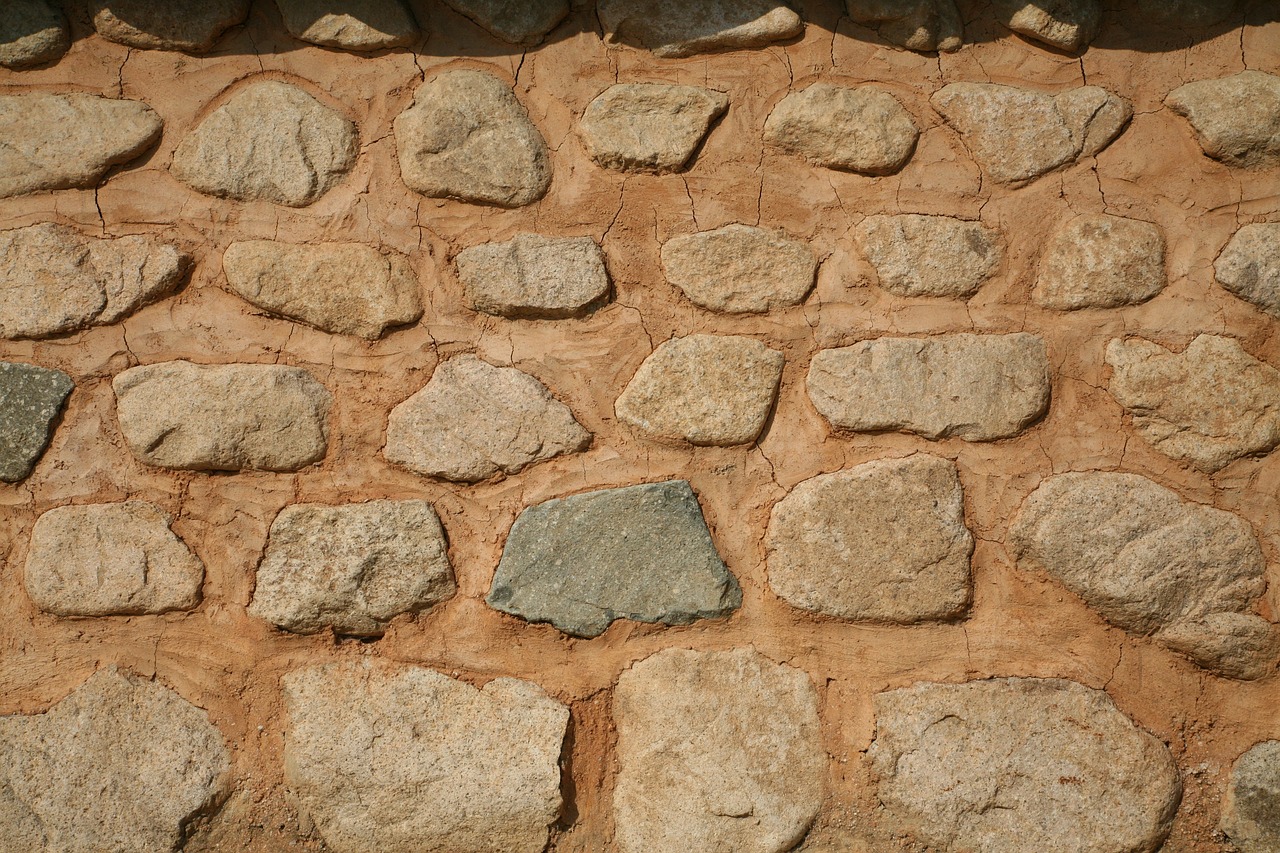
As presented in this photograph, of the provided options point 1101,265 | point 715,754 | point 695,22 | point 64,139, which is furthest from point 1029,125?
point 64,139

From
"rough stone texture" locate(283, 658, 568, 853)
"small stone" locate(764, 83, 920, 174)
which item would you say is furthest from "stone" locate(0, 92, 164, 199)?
"small stone" locate(764, 83, 920, 174)

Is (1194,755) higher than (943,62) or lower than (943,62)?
lower

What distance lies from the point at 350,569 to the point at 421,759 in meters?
0.34

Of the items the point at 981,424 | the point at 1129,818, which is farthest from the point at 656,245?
the point at 1129,818

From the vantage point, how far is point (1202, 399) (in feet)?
5.66

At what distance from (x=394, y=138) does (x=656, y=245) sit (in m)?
0.55

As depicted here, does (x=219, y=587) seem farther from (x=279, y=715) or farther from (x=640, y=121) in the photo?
(x=640, y=121)

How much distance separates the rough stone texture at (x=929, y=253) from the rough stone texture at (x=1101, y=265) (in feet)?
0.35

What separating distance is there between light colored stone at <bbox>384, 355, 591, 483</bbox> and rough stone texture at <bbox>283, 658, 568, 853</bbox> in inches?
14.5

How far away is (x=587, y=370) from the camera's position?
1770mm

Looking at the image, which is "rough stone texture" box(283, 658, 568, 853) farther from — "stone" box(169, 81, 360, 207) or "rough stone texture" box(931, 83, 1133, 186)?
"rough stone texture" box(931, 83, 1133, 186)

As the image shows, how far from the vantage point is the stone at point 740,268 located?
1791 mm

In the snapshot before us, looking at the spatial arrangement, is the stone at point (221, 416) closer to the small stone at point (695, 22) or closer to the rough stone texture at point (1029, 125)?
the small stone at point (695, 22)

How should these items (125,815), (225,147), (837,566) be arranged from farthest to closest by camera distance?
(225,147) < (837,566) < (125,815)
